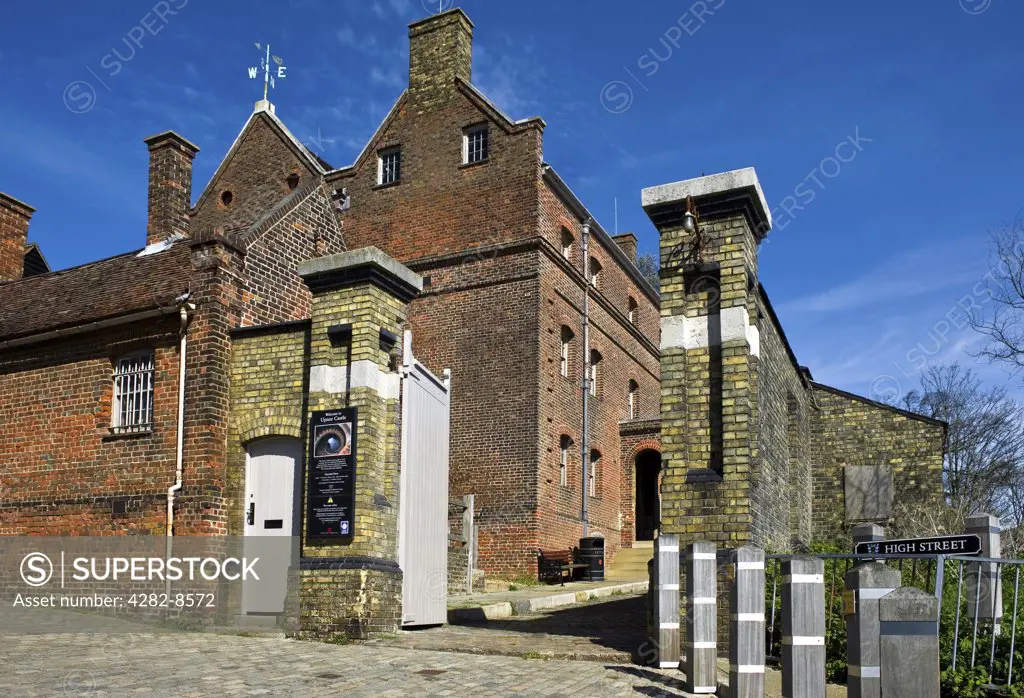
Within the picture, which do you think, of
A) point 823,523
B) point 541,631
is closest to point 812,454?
point 823,523

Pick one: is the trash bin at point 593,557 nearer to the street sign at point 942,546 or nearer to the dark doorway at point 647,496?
the dark doorway at point 647,496

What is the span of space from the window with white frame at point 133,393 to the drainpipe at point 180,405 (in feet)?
2.60

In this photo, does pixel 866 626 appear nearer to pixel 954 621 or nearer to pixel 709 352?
pixel 954 621

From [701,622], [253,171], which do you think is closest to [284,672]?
[701,622]

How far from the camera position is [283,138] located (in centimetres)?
2625

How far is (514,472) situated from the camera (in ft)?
71.4

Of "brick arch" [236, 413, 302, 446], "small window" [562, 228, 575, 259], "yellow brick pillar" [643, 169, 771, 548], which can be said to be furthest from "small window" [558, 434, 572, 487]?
"yellow brick pillar" [643, 169, 771, 548]

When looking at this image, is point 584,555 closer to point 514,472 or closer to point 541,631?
point 514,472

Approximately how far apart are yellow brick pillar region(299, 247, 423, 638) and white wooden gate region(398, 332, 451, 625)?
19 cm

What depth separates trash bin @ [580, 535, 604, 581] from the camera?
71.2 feet

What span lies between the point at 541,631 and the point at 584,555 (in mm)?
9903

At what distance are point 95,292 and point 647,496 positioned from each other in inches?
714

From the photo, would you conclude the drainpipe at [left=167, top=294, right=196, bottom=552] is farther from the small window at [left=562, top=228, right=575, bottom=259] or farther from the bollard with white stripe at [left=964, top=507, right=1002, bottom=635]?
the small window at [left=562, top=228, right=575, bottom=259]

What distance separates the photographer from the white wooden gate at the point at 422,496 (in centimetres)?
1240
